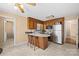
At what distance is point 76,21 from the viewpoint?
2459 millimetres

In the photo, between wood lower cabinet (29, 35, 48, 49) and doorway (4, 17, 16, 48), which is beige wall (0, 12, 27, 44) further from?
wood lower cabinet (29, 35, 48, 49)

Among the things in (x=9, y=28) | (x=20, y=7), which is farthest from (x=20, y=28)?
(x=20, y=7)

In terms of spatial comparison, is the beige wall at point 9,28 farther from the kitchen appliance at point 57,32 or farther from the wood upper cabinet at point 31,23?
the kitchen appliance at point 57,32

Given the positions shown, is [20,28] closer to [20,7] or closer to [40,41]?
[20,7]

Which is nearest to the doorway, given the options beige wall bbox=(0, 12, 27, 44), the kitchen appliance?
beige wall bbox=(0, 12, 27, 44)

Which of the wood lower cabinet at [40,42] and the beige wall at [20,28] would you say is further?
the wood lower cabinet at [40,42]

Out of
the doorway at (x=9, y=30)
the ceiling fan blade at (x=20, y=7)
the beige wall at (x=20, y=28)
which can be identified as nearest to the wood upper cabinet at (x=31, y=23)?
the beige wall at (x=20, y=28)

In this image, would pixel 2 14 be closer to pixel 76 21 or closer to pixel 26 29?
pixel 26 29

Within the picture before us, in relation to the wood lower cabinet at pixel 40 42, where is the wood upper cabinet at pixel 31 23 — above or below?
above

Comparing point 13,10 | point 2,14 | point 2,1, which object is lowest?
point 2,14

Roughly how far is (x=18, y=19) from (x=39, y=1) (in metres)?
0.70

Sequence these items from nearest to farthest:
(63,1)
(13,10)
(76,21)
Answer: (63,1), (13,10), (76,21)

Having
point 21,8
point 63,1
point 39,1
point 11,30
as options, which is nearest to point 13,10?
point 21,8

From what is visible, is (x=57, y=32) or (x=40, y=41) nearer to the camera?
(x=40, y=41)
